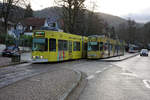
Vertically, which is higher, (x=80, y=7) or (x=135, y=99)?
(x=80, y=7)

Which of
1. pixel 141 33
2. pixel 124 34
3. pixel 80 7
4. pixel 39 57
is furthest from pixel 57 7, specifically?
pixel 141 33

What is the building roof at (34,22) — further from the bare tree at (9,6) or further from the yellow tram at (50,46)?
the yellow tram at (50,46)

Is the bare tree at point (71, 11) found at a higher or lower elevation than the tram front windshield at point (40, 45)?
higher

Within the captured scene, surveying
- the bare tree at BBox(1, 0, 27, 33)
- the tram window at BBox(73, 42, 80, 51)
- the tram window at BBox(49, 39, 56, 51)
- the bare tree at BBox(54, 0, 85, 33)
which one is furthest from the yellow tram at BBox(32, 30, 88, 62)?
the bare tree at BBox(54, 0, 85, 33)

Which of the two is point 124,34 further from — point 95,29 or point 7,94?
point 7,94

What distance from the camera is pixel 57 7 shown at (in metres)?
36.9

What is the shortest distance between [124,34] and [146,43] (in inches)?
935

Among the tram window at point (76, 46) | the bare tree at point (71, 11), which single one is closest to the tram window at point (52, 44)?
the tram window at point (76, 46)

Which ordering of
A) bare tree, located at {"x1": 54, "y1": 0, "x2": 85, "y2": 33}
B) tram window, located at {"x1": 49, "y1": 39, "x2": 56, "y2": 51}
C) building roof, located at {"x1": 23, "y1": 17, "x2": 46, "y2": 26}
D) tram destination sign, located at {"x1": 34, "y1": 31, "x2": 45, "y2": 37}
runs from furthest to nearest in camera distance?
1. building roof, located at {"x1": 23, "y1": 17, "x2": 46, "y2": 26}
2. bare tree, located at {"x1": 54, "y1": 0, "x2": 85, "y2": 33}
3. tram window, located at {"x1": 49, "y1": 39, "x2": 56, "y2": 51}
4. tram destination sign, located at {"x1": 34, "y1": 31, "x2": 45, "y2": 37}

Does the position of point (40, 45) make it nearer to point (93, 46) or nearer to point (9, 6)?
point (93, 46)

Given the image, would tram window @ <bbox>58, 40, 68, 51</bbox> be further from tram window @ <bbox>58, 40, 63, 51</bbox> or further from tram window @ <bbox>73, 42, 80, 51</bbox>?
tram window @ <bbox>73, 42, 80, 51</bbox>

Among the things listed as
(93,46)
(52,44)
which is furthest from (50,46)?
(93,46)

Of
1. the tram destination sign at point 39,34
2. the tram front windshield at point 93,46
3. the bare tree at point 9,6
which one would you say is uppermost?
the bare tree at point 9,6

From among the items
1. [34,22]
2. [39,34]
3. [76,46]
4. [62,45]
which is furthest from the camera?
[34,22]
